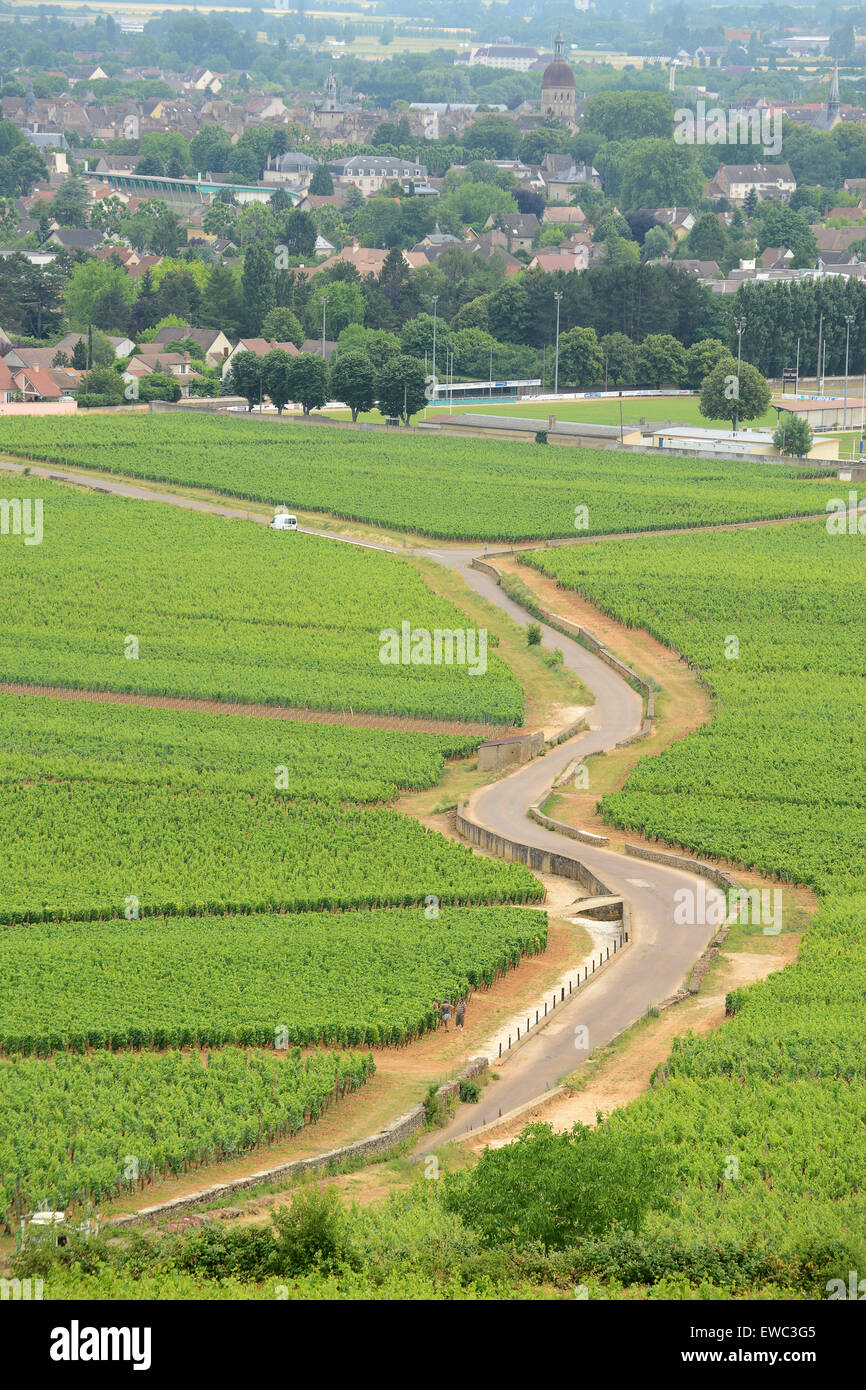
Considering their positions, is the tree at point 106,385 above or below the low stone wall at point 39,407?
above

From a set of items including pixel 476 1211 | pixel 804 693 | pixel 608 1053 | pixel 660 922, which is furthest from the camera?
→ pixel 804 693

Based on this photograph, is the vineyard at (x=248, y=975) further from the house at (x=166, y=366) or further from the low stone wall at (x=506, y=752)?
the house at (x=166, y=366)

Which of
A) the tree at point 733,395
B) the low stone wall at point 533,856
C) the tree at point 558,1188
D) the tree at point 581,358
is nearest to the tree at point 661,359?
the tree at point 581,358

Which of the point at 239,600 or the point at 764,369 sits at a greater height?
the point at 764,369

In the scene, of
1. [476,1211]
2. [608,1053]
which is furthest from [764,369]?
[476,1211]
